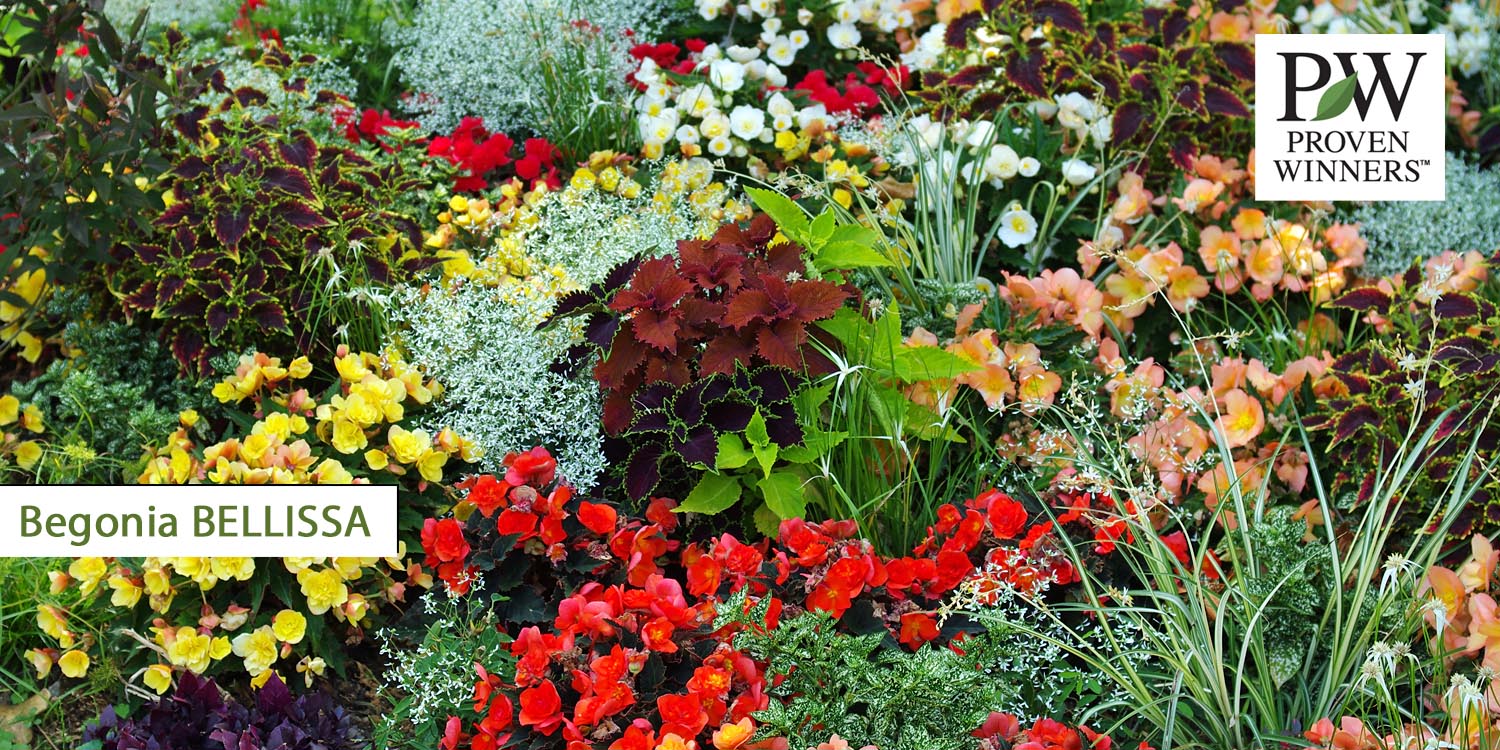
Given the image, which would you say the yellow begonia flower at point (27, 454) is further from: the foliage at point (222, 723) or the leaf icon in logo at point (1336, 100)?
the leaf icon in logo at point (1336, 100)

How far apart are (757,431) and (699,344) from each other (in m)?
0.30

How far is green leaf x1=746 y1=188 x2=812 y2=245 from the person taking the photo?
2820mm

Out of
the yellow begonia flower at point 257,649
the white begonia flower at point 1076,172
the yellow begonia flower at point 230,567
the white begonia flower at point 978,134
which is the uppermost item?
the white begonia flower at point 978,134

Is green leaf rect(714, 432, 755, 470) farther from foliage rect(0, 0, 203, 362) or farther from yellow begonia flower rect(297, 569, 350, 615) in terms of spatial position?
foliage rect(0, 0, 203, 362)

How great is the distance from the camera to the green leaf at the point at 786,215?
282 centimetres

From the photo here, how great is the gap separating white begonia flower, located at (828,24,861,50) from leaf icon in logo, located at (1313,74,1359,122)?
63.5 inches

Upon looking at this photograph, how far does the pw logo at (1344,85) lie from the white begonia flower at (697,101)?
166 cm

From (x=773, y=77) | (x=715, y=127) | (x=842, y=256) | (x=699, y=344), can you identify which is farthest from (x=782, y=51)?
(x=699, y=344)

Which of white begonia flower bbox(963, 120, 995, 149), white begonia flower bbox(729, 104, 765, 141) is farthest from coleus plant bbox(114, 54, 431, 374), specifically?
white begonia flower bbox(963, 120, 995, 149)

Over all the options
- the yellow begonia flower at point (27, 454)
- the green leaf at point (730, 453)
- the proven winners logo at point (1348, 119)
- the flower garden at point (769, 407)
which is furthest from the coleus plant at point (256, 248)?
the proven winners logo at point (1348, 119)

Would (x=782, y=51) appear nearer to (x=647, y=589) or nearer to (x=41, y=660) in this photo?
(x=647, y=589)

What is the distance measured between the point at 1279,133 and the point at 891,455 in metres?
1.63

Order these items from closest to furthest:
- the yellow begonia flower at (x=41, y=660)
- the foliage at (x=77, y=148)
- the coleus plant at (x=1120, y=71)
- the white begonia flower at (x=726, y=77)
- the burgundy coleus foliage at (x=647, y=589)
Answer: the burgundy coleus foliage at (x=647, y=589), the yellow begonia flower at (x=41, y=660), the foliage at (x=77, y=148), the coleus plant at (x=1120, y=71), the white begonia flower at (x=726, y=77)

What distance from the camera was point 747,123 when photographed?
3873mm
